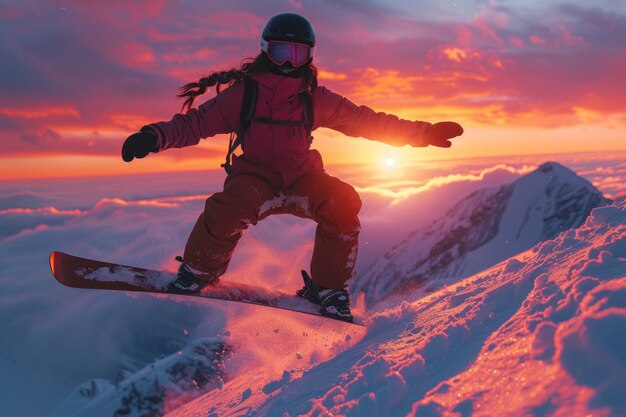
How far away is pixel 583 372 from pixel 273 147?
11.2 ft

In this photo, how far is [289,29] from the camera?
4.38 metres

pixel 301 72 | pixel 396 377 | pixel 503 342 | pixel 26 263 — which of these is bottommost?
pixel 26 263

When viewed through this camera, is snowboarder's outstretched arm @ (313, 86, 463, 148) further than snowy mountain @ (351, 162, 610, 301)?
No

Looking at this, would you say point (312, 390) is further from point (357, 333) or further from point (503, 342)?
point (357, 333)

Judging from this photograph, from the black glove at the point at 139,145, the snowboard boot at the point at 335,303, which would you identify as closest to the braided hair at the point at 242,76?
the black glove at the point at 139,145

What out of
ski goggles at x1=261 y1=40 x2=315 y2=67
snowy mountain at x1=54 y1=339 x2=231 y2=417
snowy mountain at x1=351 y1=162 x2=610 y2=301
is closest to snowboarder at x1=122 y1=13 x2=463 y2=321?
ski goggles at x1=261 y1=40 x2=315 y2=67

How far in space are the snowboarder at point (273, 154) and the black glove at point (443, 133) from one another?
0.01 metres

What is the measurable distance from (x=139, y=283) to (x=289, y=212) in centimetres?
184

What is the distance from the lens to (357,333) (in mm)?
4250

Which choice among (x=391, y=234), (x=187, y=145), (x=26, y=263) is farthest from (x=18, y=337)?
(x=187, y=145)

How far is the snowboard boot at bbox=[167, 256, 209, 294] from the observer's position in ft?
15.3

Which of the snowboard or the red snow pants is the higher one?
the red snow pants

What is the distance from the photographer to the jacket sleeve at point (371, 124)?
16.0 ft

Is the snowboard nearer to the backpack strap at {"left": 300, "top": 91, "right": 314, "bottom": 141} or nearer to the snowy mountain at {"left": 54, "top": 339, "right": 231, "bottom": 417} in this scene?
the backpack strap at {"left": 300, "top": 91, "right": 314, "bottom": 141}
